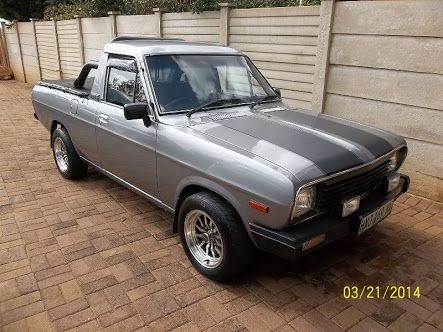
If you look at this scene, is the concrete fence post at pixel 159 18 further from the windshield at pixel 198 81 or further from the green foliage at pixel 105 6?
the windshield at pixel 198 81

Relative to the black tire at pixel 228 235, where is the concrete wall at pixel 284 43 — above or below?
above

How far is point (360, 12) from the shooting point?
498 centimetres

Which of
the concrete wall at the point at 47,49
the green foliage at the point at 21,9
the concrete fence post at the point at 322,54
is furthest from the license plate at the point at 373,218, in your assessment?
the green foliage at the point at 21,9

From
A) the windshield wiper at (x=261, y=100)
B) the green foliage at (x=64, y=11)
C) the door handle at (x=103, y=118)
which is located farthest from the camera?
the green foliage at (x=64, y=11)

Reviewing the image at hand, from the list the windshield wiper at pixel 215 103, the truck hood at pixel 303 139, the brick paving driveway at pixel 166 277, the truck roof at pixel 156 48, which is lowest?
the brick paving driveway at pixel 166 277

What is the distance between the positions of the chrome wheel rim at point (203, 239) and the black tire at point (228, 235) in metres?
0.08

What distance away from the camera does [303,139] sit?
3.07m

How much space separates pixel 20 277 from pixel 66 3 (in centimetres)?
1706

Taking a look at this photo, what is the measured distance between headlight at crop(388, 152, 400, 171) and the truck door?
7.23 feet

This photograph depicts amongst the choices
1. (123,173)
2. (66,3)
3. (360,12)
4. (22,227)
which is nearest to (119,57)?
(123,173)

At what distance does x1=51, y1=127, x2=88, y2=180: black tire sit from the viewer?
17.0 ft

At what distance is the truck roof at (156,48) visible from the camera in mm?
3788

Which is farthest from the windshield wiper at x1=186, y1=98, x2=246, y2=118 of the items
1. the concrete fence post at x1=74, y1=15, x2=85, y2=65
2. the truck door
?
the concrete fence post at x1=74, y1=15, x2=85, y2=65

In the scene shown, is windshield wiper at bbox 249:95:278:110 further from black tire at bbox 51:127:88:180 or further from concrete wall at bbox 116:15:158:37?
concrete wall at bbox 116:15:158:37
